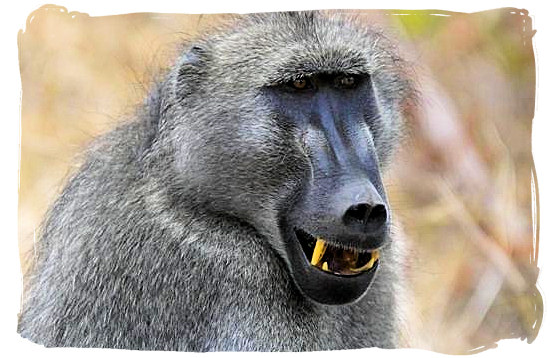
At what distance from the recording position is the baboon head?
212cm

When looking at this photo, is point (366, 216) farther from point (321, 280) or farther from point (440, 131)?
point (440, 131)

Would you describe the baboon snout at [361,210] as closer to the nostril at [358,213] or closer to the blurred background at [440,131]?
the nostril at [358,213]

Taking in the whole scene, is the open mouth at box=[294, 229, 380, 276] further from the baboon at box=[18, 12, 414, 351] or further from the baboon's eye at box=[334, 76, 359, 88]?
the baboon's eye at box=[334, 76, 359, 88]

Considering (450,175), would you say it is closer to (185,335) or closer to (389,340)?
(389,340)

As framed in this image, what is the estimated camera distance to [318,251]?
2154 mm

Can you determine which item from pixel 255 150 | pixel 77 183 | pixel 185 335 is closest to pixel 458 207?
pixel 255 150

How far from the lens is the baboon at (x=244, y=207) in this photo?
2.17 m

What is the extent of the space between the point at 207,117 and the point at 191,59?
12 cm

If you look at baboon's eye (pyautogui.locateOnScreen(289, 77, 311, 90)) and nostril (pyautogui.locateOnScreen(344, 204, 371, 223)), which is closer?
nostril (pyautogui.locateOnScreen(344, 204, 371, 223))

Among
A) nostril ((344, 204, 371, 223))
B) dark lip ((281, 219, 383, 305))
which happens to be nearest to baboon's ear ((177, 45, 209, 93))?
dark lip ((281, 219, 383, 305))

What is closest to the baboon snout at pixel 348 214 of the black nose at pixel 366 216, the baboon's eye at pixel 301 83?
the black nose at pixel 366 216

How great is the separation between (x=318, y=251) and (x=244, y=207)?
19cm

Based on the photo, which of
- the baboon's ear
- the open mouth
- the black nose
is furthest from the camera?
the baboon's ear

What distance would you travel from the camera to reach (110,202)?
94.3 inches
